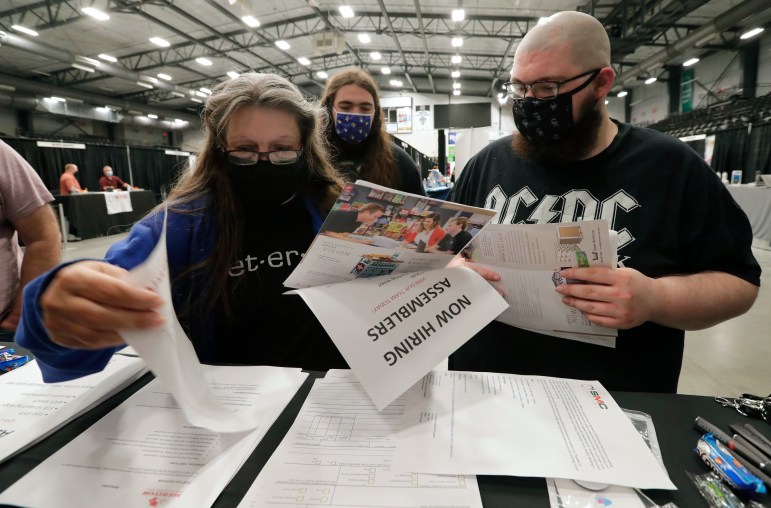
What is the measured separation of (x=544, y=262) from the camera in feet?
2.68

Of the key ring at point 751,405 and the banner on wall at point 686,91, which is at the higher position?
the banner on wall at point 686,91

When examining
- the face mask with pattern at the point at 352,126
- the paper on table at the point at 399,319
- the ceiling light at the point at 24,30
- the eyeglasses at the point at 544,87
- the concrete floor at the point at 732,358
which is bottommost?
the concrete floor at the point at 732,358

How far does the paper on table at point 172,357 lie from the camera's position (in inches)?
18.1

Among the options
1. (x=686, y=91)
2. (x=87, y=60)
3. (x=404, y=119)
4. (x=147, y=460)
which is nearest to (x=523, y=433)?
(x=147, y=460)

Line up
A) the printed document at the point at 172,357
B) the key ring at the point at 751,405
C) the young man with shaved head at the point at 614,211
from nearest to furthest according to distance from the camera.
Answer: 1. the printed document at the point at 172,357
2. the key ring at the point at 751,405
3. the young man with shaved head at the point at 614,211

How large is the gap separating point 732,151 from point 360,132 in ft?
36.6

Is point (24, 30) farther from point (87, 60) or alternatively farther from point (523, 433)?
point (523, 433)

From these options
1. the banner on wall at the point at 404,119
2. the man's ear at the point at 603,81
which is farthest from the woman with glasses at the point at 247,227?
the banner on wall at the point at 404,119

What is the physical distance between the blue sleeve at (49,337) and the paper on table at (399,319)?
1.18ft

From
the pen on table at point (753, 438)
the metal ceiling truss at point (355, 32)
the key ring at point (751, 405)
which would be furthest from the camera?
the metal ceiling truss at point (355, 32)

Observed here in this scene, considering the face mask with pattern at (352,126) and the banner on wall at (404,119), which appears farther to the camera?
the banner on wall at (404,119)

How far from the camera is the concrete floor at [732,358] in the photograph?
2.35m

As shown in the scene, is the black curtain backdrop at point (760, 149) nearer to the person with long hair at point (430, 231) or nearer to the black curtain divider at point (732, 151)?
the black curtain divider at point (732, 151)

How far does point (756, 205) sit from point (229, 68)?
532 inches
